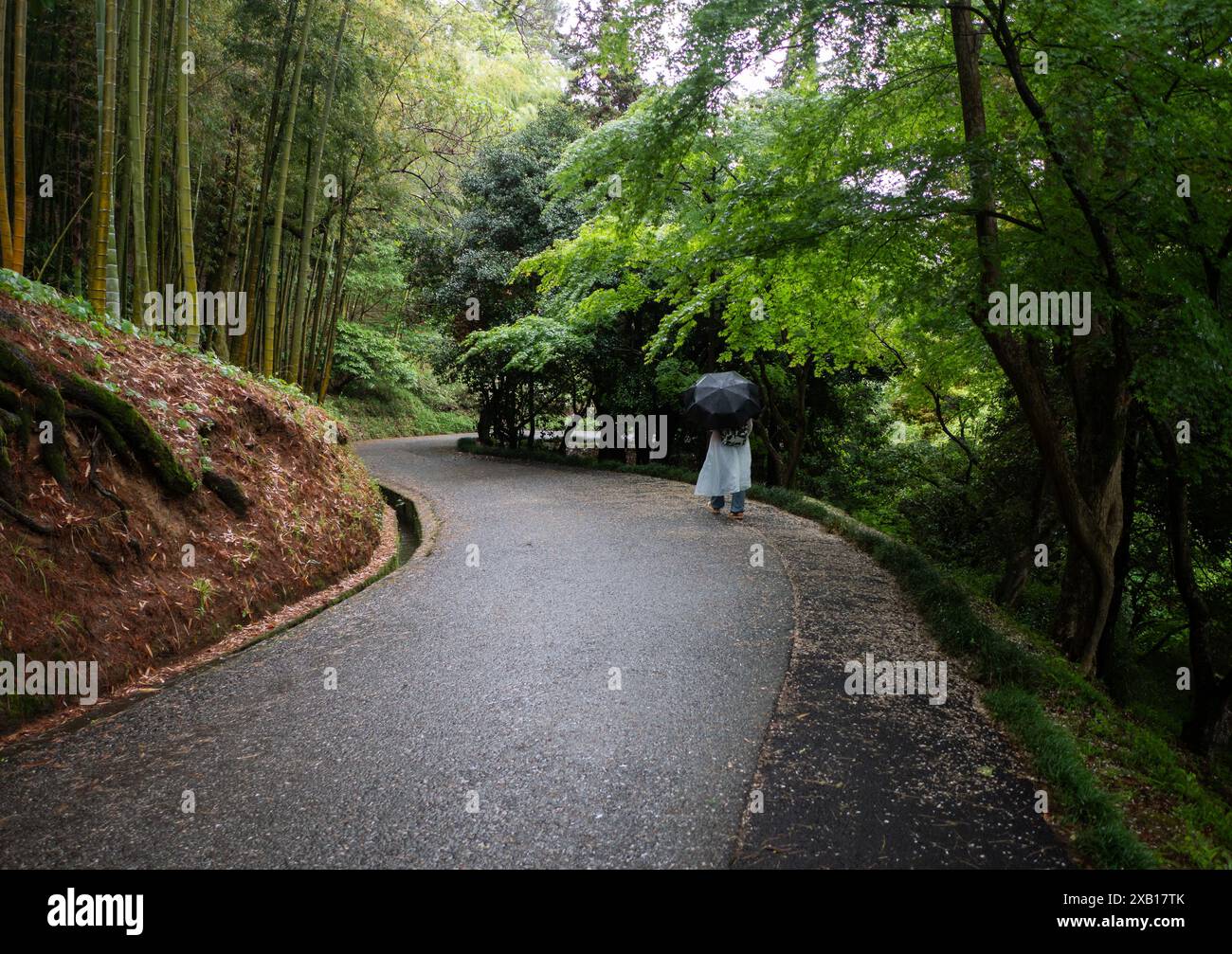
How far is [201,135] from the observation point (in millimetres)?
7992

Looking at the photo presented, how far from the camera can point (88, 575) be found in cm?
373

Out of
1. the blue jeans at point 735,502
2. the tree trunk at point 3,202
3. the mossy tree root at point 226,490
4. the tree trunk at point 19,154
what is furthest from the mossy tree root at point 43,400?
the blue jeans at point 735,502

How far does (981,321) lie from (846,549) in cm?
319

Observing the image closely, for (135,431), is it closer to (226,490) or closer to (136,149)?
(226,490)

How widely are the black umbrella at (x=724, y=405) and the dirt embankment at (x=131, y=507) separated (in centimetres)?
421

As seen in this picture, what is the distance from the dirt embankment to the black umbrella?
13.8ft

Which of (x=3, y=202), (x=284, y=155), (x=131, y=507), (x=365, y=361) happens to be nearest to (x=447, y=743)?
(x=131, y=507)

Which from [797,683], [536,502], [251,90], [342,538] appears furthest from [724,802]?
[251,90]

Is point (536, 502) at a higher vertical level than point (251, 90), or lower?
lower

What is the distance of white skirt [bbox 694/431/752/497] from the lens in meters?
8.31

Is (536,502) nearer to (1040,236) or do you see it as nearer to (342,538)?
(342,538)

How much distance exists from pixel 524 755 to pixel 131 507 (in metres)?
3.08

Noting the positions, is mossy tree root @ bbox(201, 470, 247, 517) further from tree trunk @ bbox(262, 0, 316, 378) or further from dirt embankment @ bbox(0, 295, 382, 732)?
tree trunk @ bbox(262, 0, 316, 378)
